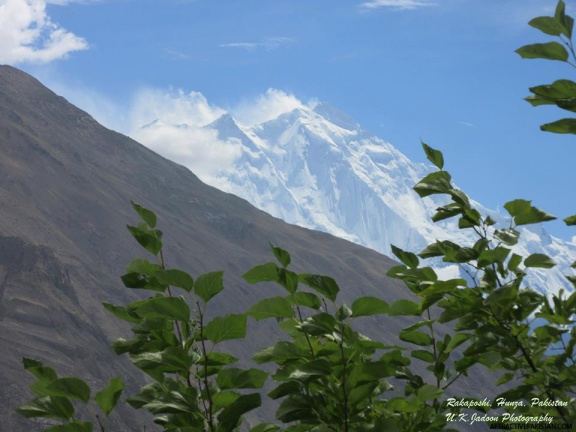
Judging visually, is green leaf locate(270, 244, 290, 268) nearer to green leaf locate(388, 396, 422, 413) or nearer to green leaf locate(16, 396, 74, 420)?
green leaf locate(388, 396, 422, 413)

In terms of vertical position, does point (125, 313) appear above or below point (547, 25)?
below

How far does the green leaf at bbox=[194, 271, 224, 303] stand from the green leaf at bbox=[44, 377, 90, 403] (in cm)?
41

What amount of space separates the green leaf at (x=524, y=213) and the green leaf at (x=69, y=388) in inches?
56.7

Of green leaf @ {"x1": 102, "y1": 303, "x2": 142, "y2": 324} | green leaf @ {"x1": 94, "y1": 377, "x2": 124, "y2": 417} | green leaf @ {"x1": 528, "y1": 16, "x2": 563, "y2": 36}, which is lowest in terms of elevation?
green leaf @ {"x1": 94, "y1": 377, "x2": 124, "y2": 417}

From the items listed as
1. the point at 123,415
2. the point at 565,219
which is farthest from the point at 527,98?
the point at 123,415

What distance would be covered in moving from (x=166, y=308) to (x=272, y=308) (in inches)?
12.8

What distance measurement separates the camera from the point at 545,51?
2422 millimetres

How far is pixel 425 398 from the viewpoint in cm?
215

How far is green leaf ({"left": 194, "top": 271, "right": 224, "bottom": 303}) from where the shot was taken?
210 centimetres

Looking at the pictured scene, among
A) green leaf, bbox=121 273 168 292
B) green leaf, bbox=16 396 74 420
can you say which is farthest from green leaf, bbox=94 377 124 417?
green leaf, bbox=121 273 168 292

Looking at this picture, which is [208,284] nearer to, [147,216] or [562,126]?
[147,216]

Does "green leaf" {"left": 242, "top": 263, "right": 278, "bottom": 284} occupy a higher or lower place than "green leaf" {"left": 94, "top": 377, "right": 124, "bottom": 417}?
higher

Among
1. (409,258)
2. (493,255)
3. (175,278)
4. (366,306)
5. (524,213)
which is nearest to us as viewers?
(175,278)

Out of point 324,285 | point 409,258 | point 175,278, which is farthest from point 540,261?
point 175,278
